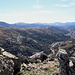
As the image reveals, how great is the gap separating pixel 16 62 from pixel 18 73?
3343mm

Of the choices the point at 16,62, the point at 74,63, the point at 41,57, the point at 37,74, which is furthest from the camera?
the point at 41,57

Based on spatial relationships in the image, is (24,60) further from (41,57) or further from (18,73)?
(18,73)

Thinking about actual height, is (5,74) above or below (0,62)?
below

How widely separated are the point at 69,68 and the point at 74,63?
1.95 meters

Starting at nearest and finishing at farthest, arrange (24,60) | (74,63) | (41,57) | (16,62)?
1. (74,63)
2. (16,62)
3. (24,60)
4. (41,57)

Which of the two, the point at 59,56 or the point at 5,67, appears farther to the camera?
the point at 59,56

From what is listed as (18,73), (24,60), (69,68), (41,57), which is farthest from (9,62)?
(41,57)

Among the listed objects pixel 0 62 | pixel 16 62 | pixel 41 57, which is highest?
pixel 0 62

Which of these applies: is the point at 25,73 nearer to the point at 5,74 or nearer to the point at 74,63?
the point at 5,74

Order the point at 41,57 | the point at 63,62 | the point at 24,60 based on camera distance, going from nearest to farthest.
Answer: the point at 63,62
the point at 24,60
the point at 41,57

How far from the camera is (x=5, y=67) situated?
1116 inches

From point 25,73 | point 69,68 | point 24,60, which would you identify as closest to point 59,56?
point 69,68

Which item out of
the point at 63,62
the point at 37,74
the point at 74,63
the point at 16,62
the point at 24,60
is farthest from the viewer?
the point at 24,60

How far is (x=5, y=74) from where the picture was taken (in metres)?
27.5
